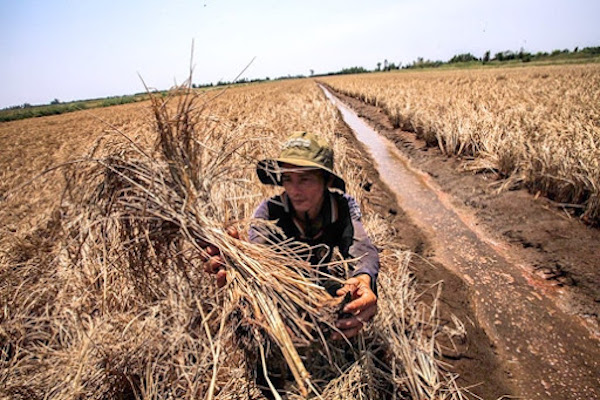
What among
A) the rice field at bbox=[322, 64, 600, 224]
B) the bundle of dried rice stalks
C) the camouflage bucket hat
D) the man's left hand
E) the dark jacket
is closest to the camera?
the bundle of dried rice stalks

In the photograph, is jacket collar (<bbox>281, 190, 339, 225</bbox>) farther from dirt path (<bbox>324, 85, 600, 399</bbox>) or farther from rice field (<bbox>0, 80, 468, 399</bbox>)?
dirt path (<bbox>324, 85, 600, 399</bbox>)

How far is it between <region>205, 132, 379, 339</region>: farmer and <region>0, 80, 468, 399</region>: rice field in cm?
13

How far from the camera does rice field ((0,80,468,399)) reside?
1.11 m

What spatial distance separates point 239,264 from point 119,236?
53 centimetres

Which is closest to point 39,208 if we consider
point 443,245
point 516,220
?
point 443,245

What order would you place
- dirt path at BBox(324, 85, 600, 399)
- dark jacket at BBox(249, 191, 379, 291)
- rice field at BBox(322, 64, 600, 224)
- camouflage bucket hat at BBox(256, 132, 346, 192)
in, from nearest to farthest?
camouflage bucket hat at BBox(256, 132, 346, 192) < dark jacket at BBox(249, 191, 379, 291) < dirt path at BBox(324, 85, 600, 399) < rice field at BBox(322, 64, 600, 224)

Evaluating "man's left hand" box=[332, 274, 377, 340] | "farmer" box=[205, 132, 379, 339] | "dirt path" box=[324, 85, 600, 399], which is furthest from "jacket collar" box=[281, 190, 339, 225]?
"dirt path" box=[324, 85, 600, 399]

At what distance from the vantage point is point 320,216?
5.55ft

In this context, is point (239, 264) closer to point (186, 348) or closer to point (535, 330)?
point (186, 348)

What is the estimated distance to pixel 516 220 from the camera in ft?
11.4

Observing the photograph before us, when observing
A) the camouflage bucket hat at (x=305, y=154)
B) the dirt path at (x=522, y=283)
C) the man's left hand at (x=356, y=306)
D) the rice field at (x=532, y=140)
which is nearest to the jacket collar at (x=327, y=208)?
the camouflage bucket hat at (x=305, y=154)

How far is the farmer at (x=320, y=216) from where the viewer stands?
125cm

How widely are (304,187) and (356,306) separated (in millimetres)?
635

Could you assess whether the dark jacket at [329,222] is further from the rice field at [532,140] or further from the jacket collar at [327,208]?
the rice field at [532,140]
